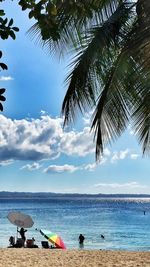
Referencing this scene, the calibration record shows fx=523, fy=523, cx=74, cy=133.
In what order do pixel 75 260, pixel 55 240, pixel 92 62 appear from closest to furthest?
pixel 92 62 → pixel 75 260 → pixel 55 240

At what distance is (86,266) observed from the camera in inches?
490

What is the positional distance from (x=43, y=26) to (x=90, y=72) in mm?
5075

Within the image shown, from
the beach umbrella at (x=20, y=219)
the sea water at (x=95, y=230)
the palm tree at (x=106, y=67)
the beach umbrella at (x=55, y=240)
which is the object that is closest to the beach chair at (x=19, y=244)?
the beach umbrella at (x=20, y=219)

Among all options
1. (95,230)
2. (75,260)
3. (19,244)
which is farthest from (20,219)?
(95,230)

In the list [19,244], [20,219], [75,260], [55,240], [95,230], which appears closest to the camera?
[75,260]

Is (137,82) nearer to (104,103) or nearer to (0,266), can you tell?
(104,103)

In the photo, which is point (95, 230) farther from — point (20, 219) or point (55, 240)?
point (20, 219)

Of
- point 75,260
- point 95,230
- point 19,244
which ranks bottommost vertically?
point 75,260

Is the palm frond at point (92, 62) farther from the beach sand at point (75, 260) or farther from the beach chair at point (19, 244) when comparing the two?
the beach chair at point (19, 244)

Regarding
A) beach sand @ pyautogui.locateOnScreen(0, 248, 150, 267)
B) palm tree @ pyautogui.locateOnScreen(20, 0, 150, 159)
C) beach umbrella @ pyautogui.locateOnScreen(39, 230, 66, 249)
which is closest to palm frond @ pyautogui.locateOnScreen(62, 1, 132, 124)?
palm tree @ pyautogui.locateOnScreen(20, 0, 150, 159)

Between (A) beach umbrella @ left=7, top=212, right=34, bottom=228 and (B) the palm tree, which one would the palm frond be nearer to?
(B) the palm tree

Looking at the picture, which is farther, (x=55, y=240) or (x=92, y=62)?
(x=55, y=240)

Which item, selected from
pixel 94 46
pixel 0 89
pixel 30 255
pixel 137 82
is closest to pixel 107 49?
pixel 94 46

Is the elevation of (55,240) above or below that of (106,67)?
below
